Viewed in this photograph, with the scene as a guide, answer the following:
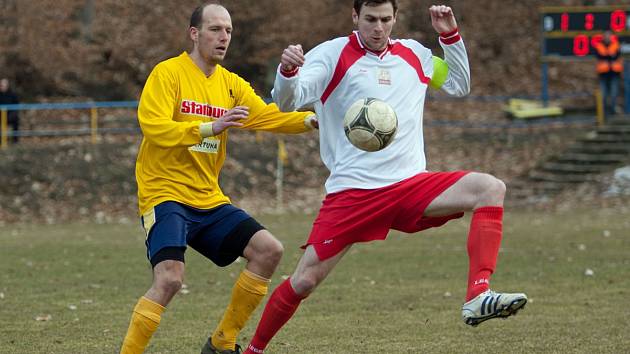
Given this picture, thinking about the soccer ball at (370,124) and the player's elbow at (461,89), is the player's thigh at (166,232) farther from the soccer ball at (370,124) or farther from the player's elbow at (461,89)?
the player's elbow at (461,89)

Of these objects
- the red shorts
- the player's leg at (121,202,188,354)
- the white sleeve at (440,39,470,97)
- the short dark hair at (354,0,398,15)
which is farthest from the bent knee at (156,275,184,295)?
the white sleeve at (440,39,470,97)

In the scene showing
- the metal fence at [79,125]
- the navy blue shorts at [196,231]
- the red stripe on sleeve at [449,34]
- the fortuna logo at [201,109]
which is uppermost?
the red stripe on sleeve at [449,34]

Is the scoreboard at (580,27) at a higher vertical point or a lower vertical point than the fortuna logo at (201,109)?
lower

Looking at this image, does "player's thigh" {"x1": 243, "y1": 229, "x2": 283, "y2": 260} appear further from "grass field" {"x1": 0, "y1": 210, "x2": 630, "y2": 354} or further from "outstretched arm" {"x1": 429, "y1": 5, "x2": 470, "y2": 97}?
"outstretched arm" {"x1": 429, "y1": 5, "x2": 470, "y2": 97}

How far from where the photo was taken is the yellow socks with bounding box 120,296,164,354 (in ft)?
22.9

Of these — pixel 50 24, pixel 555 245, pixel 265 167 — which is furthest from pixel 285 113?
pixel 50 24

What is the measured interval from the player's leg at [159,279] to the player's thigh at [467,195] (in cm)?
148

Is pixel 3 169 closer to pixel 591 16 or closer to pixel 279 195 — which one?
pixel 279 195

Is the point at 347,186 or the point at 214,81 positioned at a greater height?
the point at 214,81

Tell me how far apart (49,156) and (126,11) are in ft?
25.4

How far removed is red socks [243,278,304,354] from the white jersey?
659 mm

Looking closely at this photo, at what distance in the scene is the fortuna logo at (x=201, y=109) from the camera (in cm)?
736

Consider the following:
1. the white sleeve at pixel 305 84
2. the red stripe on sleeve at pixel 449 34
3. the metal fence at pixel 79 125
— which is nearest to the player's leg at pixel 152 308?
the white sleeve at pixel 305 84

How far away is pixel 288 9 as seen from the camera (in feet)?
103
